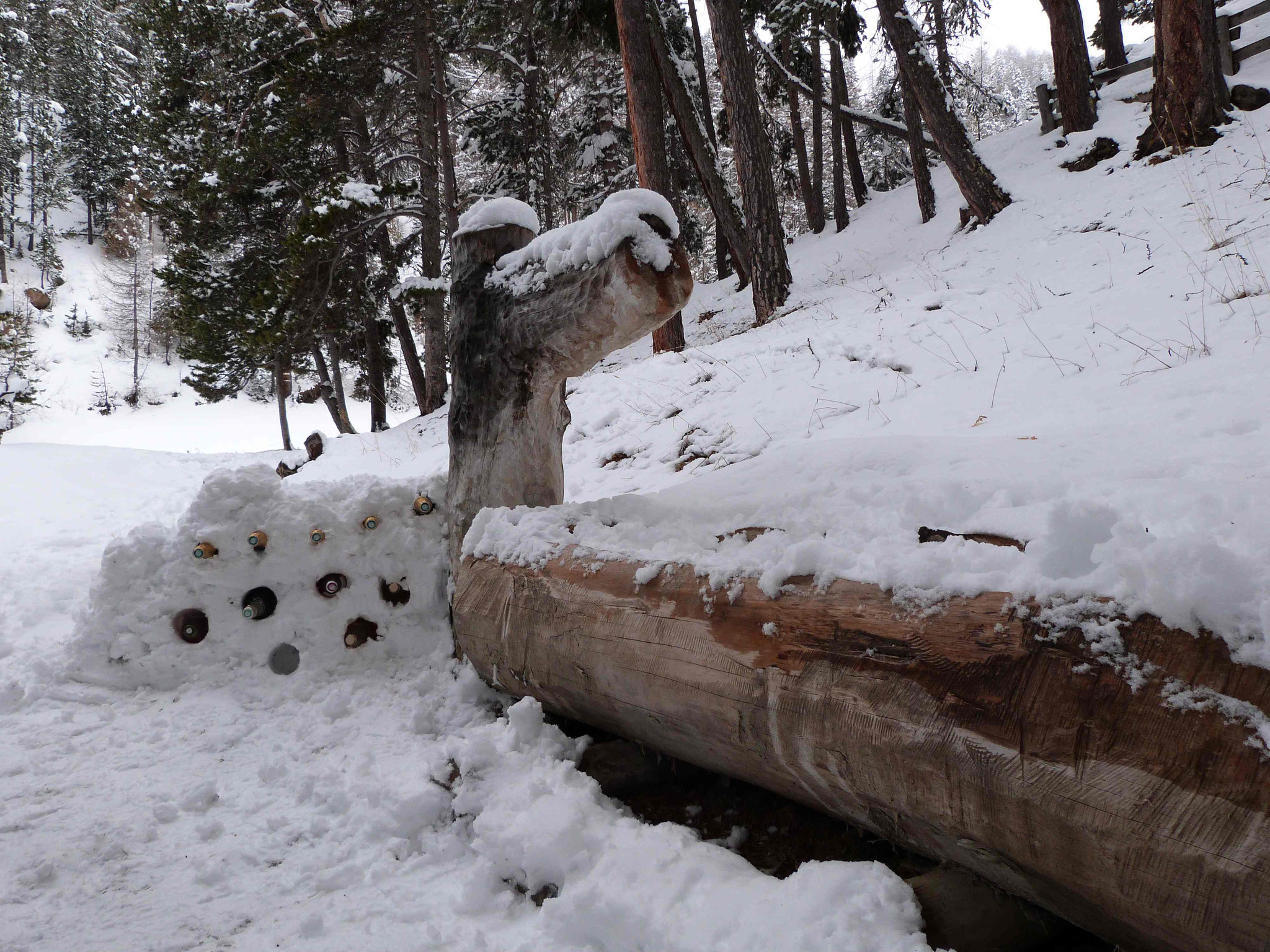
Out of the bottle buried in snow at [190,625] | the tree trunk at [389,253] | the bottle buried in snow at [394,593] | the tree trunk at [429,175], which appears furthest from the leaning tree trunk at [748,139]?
the bottle buried in snow at [190,625]

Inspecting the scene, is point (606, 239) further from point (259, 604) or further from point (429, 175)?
point (429, 175)

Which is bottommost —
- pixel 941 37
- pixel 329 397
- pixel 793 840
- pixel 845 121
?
pixel 793 840

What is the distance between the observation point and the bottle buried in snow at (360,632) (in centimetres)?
297

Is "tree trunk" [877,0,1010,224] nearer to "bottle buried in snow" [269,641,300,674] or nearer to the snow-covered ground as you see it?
the snow-covered ground

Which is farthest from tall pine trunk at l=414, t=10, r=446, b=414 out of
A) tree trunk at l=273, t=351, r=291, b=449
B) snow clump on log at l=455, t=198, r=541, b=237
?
snow clump on log at l=455, t=198, r=541, b=237

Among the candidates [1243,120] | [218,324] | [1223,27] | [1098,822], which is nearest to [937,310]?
[1098,822]

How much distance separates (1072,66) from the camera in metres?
10.2

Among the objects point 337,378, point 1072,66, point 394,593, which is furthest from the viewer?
point 337,378

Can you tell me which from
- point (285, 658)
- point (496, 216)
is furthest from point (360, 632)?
point (496, 216)

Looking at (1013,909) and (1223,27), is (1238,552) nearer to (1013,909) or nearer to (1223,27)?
(1013,909)

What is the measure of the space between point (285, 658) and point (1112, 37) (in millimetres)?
17991

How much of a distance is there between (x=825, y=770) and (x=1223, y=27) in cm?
1327

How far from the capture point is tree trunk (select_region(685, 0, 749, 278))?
13289 millimetres

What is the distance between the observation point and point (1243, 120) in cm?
730
